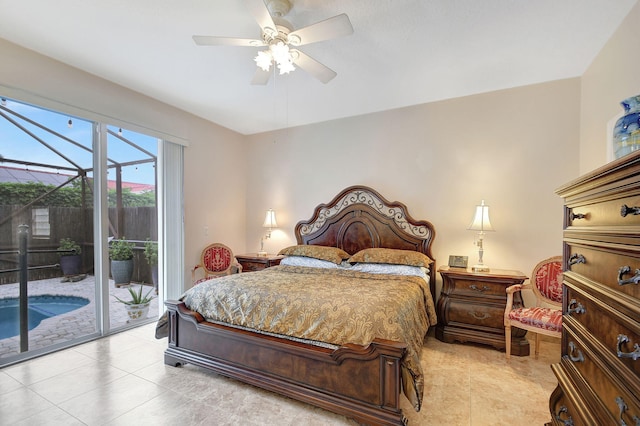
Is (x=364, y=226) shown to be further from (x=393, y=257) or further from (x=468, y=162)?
(x=468, y=162)

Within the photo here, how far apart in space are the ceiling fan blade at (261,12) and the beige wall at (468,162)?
2335mm

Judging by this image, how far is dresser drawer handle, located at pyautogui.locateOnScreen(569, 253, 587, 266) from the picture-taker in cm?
125

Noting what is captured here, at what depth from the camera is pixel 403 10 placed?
1988 millimetres

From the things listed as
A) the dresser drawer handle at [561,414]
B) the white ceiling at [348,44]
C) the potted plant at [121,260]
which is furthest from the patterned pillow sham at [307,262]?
the dresser drawer handle at [561,414]

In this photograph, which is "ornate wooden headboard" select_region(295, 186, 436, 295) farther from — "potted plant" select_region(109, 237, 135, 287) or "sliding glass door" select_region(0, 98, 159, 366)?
"sliding glass door" select_region(0, 98, 159, 366)

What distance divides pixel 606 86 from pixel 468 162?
1.27 metres

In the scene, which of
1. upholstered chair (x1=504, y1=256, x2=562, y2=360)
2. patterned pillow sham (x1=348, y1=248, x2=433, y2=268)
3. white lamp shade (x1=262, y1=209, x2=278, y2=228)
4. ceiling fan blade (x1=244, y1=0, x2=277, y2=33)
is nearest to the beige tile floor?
upholstered chair (x1=504, y1=256, x2=562, y2=360)

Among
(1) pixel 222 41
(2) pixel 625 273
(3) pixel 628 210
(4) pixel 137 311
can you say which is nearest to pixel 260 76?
(1) pixel 222 41

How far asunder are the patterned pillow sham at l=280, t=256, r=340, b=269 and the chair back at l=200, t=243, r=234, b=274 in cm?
102

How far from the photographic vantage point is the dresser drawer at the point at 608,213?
2.96 ft

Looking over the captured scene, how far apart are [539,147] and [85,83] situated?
4.86 metres

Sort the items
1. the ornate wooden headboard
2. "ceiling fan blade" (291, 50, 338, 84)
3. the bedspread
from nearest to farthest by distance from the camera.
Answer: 1. the bedspread
2. "ceiling fan blade" (291, 50, 338, 84)
3. the ornate wooden headboard

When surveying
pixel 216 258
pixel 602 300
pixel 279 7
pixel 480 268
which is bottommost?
pixel 216 258

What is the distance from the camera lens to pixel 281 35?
1949 millimetres
